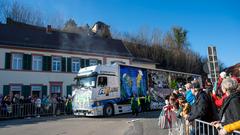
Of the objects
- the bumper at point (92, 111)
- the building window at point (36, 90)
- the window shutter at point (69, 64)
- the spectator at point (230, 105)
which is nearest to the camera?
the spectator at point (230, 105)

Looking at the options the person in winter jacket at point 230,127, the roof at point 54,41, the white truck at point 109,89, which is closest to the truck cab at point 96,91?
the white truck at point 109,89

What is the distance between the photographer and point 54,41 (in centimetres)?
3288

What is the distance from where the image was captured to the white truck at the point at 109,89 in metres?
18.0

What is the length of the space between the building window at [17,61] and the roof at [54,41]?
1.18 metres

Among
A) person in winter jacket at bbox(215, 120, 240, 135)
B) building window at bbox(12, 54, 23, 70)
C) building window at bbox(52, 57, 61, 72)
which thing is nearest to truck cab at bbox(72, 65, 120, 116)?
building window at bbox(12, 54, 23, 70)

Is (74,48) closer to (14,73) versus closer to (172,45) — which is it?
(14,73)

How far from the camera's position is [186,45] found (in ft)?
186

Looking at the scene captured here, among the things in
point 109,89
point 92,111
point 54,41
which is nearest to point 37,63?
point 54,41

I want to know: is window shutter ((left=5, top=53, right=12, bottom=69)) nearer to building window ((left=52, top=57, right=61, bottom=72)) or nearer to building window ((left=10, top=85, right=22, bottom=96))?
building window ((left=10, top=85, right=22, bottom=96))

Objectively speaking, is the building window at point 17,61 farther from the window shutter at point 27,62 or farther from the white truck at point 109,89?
the white truck at point 109,89

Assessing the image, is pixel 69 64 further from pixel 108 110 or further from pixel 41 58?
pixel 108 110

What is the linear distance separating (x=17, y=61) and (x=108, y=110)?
1412 centimetres

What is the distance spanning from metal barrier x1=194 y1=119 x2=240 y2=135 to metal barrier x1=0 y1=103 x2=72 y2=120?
1616cm

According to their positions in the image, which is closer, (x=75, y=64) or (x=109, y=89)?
(x=109, y=89)
